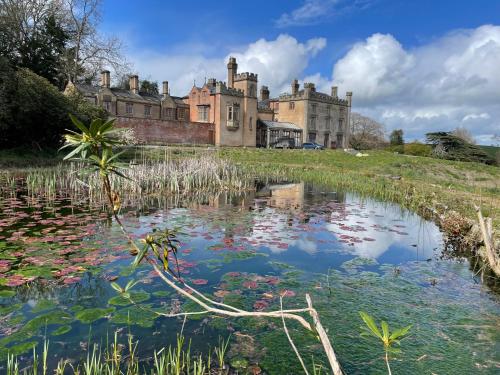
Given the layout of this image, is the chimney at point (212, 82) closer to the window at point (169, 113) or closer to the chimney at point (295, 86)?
the window at point (169, 113)

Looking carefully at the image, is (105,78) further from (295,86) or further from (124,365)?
(124,365)

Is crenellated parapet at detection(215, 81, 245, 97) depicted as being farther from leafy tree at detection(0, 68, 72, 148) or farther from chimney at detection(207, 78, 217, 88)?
leafy tree at detection(0, 68, 72, 148)

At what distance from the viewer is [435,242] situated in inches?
340

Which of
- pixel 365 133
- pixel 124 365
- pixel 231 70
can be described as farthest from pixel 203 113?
pixel 124 365

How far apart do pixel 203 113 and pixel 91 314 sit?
43.3m

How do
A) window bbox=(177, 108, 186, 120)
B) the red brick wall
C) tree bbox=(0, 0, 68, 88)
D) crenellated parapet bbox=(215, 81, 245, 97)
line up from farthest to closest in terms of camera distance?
window bbox=(177, 108, 186, 120) → crenellated parapet bbox=(215, 81, 245, 97) → the red brick wall → tree bbox=(0, 0, 68, 88)

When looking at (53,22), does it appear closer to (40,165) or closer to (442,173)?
(40,165)

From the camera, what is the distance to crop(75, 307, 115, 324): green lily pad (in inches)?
163

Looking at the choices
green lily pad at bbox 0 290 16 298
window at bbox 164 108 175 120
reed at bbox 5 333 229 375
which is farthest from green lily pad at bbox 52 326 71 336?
window at bbox 164 108 175 120

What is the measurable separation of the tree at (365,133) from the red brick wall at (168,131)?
29671 mm

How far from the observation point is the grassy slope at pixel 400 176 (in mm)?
12781

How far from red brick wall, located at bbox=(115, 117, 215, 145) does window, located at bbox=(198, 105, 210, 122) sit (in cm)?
251

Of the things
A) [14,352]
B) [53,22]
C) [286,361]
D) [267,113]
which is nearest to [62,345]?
[14,352]

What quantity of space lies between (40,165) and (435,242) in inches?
724
